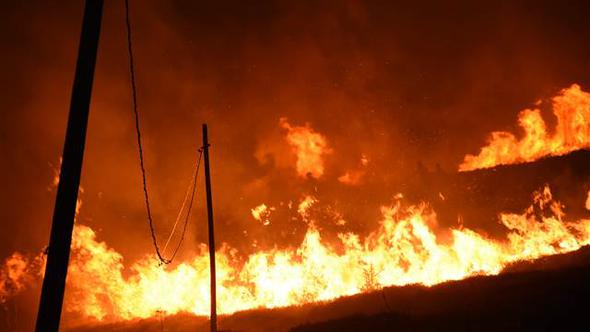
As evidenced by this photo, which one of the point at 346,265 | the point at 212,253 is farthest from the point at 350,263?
the point at 212,253

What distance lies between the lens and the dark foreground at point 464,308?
12875 mm

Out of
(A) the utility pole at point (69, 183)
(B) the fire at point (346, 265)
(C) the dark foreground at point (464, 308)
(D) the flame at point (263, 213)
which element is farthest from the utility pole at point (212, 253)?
(D) the flame at point (263, 213)

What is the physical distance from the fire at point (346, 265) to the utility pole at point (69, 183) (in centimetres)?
2009

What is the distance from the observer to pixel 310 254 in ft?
91.9

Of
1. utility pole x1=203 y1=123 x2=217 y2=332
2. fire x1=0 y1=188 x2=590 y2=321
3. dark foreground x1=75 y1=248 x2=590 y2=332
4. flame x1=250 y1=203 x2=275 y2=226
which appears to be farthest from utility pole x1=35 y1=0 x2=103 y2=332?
flame x1=250 y1=203 x2=275 y2=226

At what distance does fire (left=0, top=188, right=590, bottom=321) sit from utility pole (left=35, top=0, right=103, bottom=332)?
20.1 meters

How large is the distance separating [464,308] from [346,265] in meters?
12.2

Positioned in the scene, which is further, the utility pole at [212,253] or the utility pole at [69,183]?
the utility pole at [212,253]

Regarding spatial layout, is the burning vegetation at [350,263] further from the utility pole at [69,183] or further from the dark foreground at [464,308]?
the utility pole at [69,183]

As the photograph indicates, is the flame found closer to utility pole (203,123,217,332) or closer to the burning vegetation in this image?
the burning vegetation

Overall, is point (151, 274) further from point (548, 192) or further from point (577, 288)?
point (548, 192)

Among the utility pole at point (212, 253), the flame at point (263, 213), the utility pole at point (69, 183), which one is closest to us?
the utility pole at point (69, 183)

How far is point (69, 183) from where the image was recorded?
17.4ft

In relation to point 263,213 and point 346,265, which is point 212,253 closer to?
point 346,265
